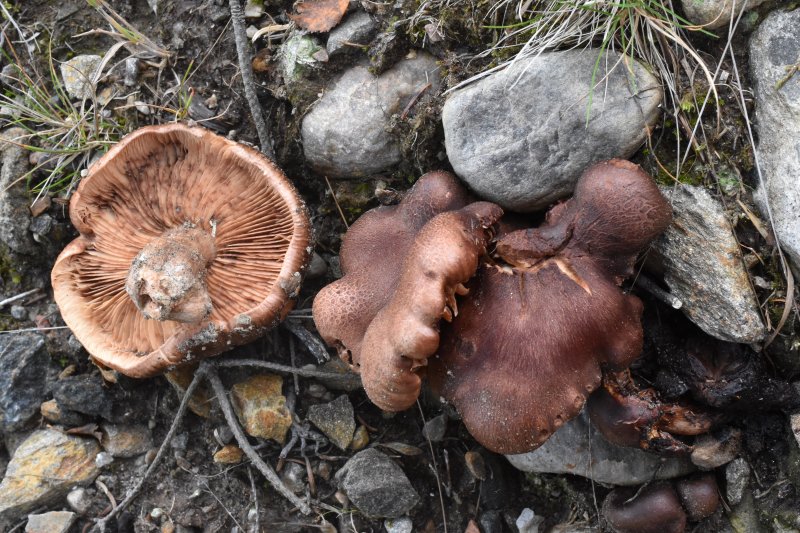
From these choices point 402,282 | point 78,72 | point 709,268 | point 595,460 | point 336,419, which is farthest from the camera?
point 78,72

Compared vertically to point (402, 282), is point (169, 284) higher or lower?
lower

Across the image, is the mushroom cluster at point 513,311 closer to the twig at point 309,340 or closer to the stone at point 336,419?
the twig at point 309,340

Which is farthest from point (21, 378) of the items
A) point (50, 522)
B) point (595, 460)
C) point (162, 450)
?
point (595, 460)

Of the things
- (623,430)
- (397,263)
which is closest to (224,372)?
(397,263)

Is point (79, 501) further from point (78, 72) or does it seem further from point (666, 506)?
point (666, 506)

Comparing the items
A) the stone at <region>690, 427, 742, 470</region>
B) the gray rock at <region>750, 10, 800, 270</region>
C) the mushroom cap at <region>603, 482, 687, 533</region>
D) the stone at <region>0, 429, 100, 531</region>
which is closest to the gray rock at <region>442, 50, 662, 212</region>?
the gray rock at <region>750, 10, 800, 270</region>

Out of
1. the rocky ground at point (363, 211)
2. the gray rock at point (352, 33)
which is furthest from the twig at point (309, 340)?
the gray rock at point (352, 33)
